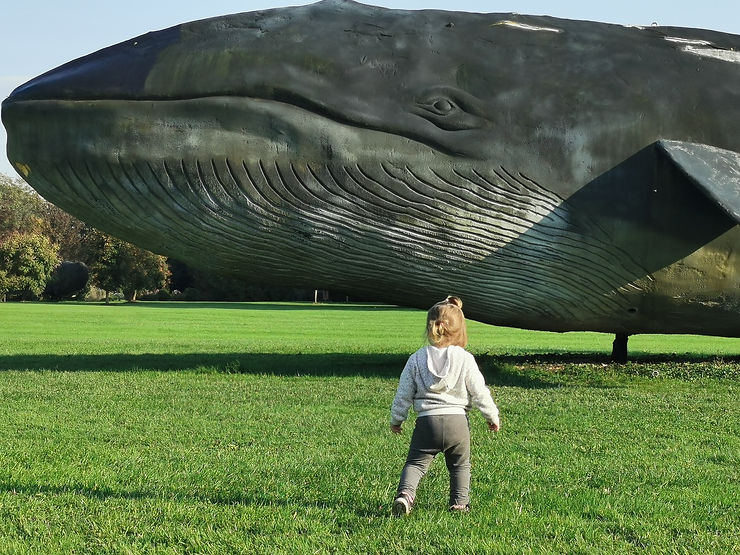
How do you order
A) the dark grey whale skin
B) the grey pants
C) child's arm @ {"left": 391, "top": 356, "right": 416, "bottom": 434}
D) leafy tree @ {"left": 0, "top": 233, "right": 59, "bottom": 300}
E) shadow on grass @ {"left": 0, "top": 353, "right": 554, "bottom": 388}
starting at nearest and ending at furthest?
the grey pants < child's arm @ {"left": 391, "top": 356, "right": 416, "bottom": 434} < the dark grey whale skin < shadow on grass @ {"left": 0, "top": 353, "right": 554, "bottom": 388} < leafy tree @ {"left": 0, "top": 233, "right": 59, "bottom": 300}

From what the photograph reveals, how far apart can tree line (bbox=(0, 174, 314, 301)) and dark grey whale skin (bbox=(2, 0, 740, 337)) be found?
135 ft

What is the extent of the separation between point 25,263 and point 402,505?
5658 centimetres

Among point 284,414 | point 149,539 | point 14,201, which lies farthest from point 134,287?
point 149,539

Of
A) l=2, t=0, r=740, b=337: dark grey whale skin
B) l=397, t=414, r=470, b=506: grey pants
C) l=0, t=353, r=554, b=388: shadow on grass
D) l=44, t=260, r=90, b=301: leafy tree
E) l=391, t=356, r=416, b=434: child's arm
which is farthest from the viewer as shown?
l=44, t=260, r=90, b=301: leafy tree

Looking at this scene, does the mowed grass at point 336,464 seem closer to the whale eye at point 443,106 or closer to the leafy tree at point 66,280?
the whale eye at point 443,106

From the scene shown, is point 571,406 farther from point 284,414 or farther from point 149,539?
point 149,539

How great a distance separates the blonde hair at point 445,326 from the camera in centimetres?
450

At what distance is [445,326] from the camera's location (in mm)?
4496

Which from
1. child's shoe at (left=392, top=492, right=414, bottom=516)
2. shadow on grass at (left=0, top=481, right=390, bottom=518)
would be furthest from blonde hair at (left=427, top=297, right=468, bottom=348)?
shadow on grass at (left=0, top=481, right=390, bottom=518)

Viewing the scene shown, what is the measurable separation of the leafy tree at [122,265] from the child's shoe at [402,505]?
54087 millimetres

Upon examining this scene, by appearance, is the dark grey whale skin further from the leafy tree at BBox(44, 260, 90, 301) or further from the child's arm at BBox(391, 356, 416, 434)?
the leafy tree at BBox(44, 260, 90, 301)

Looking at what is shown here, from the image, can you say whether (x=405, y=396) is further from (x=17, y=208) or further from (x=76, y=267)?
(x=17, y=208)

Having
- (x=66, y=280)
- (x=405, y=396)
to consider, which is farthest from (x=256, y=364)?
(x=66, y=280)

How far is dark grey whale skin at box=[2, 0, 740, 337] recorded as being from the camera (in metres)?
7.32
